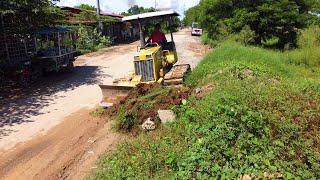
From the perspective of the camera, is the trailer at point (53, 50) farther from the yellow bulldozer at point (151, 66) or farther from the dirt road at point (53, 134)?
the yellow bulldozer at point (151, 66)

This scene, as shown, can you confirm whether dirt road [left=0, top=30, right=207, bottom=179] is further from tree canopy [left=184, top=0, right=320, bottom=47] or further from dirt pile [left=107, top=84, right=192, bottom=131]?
tree canopy [left=184, top=0, right=320, bottom=47]

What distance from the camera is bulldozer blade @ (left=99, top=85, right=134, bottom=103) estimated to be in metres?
11.9

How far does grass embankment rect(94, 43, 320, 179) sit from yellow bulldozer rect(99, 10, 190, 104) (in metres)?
3.02

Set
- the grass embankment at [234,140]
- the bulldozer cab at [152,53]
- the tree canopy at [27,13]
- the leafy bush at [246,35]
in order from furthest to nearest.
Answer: the leafy bush at [246,35]
the tree canopy at [27,13]
the bulldozer cab at [152,53]
the grass embankment at [234,140]

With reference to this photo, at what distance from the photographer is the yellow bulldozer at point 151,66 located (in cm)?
1191

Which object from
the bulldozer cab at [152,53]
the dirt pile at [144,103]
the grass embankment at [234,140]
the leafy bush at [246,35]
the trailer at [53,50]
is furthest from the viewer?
the leafy bush at [246,35]

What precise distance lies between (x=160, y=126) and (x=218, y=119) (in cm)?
243

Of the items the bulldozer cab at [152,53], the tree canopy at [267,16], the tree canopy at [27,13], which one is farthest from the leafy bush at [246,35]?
the tree canopy at [27,13]

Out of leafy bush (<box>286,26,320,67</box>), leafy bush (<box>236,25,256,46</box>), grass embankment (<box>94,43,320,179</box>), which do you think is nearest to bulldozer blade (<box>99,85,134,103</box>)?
grass embankment (<box>94,43,320,179</box>)

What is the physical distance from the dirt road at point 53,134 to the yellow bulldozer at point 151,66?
1.31 meters

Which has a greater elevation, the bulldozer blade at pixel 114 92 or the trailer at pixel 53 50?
the trailer at pixel 53 50

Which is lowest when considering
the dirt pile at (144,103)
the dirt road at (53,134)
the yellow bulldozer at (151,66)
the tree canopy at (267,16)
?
the dirt road at (53,134)

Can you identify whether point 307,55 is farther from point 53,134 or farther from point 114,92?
point 53,134

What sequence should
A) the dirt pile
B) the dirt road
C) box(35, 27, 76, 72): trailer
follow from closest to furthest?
the dirt road, the dirt pile, box(35, 27, 76, 72): trailer
